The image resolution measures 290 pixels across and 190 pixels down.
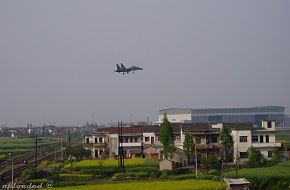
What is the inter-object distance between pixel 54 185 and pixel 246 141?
19057mm

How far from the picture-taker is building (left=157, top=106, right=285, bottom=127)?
119688 mm

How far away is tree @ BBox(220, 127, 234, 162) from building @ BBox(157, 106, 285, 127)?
7585cm

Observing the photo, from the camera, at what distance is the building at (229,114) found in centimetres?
11969

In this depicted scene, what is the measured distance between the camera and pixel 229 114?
123750 millimetres

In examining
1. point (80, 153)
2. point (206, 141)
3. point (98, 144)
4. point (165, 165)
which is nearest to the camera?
point (165, 165)

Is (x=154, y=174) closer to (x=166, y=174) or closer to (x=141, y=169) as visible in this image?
(x=166, y=174)

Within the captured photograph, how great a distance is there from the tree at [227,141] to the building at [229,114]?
249 ft

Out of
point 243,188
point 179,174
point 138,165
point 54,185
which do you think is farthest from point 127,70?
point 243,188

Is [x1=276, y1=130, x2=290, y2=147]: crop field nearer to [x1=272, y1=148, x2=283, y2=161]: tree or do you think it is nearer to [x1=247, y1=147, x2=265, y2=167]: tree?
[x1=272, y1=148, x2=283, y2=161]: tree

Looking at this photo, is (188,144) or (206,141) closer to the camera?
(188,144)

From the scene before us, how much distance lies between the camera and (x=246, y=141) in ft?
138

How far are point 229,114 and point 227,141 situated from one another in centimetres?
8586

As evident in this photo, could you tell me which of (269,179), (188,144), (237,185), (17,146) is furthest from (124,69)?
(17,146)

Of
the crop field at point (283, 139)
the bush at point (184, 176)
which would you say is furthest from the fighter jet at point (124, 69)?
the crop field at point (283, 139)
